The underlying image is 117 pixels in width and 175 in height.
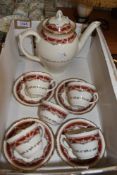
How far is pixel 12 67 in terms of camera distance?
30.1 inches

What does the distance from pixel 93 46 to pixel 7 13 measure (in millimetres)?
389

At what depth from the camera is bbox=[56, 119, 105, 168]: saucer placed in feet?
1.87

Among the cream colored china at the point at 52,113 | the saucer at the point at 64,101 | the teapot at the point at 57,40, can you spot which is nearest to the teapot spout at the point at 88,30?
the teapot at the point at 57,40

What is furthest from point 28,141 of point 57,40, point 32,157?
point 57,40

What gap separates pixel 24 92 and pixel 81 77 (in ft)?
0.70

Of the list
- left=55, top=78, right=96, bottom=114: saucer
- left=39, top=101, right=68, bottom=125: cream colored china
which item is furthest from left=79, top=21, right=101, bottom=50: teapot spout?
left=39, top=101, right=68, bottom=125: cream colored china

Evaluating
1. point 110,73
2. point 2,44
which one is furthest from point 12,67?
point 110,73

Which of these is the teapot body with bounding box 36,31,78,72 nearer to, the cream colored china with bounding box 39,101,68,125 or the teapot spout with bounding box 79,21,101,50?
the teapot spout with bounding box 79,21,101,50

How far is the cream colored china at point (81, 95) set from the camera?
2.18ft

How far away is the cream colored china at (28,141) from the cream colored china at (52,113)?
0.07m

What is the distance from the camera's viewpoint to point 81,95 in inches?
26.0

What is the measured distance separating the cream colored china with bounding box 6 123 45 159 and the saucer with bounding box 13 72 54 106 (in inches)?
5.7

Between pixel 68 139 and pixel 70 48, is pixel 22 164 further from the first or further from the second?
pixel 70 48

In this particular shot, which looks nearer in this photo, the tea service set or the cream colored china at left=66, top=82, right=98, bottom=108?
the tea service set
